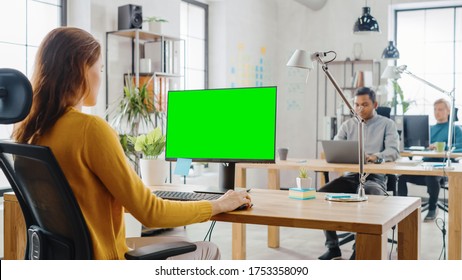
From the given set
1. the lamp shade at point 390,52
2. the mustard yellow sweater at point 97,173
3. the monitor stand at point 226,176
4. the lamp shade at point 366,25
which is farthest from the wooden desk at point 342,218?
the lamp shade at point 390,52

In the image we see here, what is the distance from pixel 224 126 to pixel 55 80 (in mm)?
1037

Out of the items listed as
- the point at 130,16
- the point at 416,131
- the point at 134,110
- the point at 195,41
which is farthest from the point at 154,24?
→ the point at 416,131

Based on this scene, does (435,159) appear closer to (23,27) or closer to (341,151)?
(341,151)

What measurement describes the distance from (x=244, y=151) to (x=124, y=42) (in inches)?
118

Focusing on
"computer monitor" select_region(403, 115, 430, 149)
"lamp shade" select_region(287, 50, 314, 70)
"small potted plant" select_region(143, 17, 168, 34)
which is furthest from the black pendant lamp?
"lamp shade" select_region(287, 50, 314, 70)

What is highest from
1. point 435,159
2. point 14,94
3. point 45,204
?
point 14,94

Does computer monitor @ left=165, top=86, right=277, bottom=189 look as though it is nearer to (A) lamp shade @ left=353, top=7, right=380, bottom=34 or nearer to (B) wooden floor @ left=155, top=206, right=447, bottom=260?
(B) wooden floor @ left=155, top=206, right=447, bottom=260

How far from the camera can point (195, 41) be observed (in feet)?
21.8

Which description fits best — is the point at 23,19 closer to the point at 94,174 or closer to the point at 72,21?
the point at 72,21

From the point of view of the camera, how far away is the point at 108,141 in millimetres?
1625

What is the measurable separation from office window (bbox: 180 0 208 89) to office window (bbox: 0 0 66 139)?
1873mm

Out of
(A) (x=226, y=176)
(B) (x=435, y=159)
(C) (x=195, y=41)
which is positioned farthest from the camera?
(C) (x=195, y=41)

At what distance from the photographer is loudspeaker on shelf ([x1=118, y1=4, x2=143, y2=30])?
16.1 feet
